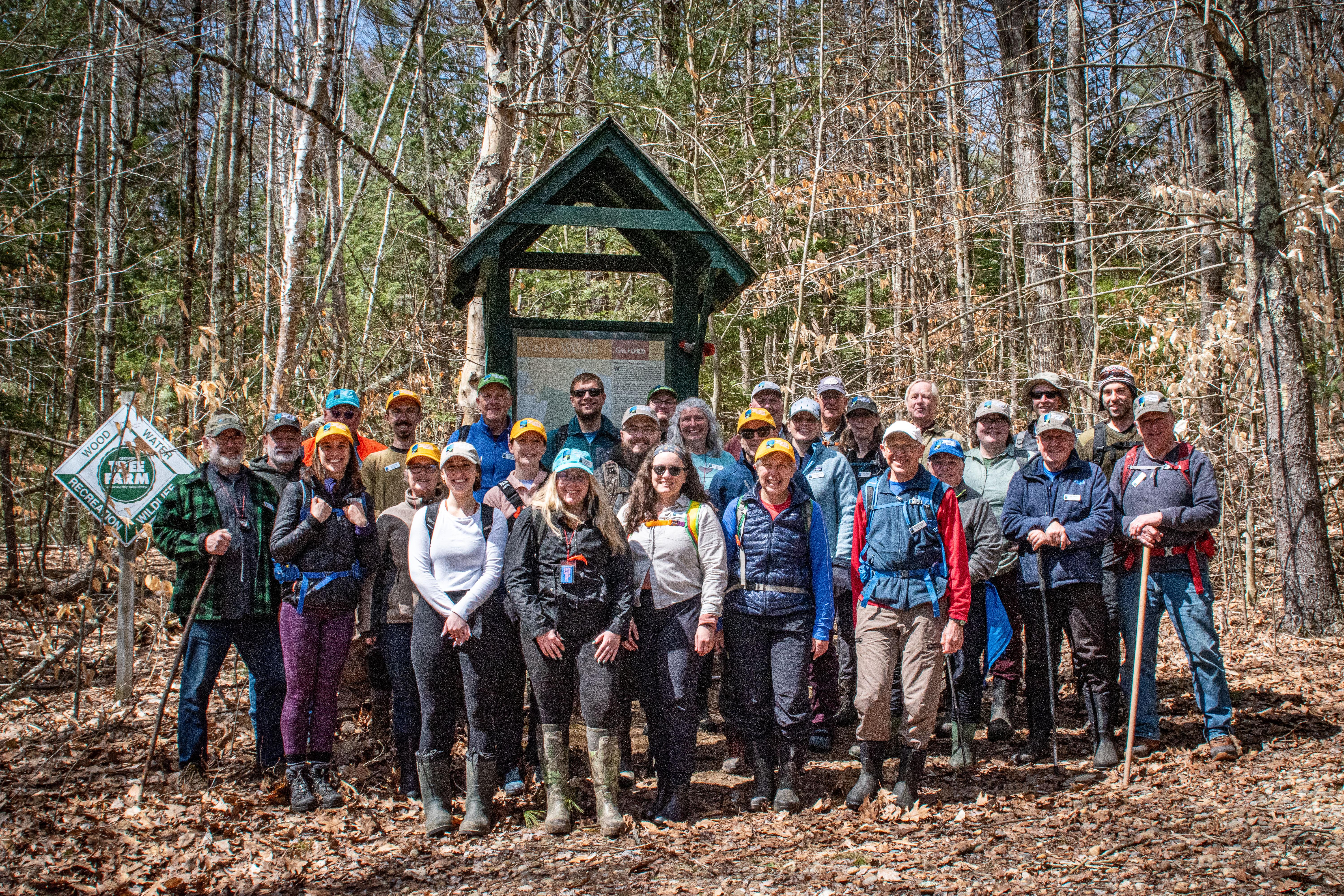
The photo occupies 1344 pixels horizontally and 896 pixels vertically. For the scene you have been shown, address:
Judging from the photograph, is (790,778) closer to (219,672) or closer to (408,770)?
(408,770)

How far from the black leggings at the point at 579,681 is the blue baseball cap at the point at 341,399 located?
197 cm

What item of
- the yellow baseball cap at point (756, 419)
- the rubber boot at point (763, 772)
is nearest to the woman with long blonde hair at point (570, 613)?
the rubber boot at point (763, 772)

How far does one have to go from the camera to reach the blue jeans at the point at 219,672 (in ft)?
16.5

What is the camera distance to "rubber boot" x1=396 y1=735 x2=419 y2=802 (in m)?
5.02

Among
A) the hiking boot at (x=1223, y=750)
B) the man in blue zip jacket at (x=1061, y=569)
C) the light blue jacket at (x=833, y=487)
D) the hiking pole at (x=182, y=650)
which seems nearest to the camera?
the hiking pole at (x=182, y=650)

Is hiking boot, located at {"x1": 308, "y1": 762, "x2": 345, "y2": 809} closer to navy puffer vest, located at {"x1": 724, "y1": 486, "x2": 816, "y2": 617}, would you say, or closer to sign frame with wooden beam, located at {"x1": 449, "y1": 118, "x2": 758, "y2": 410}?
→ navy puffer vest, located at {"x1": 724, "y1": 486, "x2": 816, "y2": 617}

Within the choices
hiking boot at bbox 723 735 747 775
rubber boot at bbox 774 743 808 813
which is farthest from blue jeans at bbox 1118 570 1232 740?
hiking boot at bbox 723 735 747 775

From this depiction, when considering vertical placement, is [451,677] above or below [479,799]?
above

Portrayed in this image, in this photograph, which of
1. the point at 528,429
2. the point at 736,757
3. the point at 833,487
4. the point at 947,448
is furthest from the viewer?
the point at 833,487

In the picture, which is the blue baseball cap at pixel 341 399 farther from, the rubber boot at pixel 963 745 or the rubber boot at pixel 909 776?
the rubber boot at pixel 963 745

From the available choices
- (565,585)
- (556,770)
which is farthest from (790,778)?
(565,585)

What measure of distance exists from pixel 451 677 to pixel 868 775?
7.30 ft

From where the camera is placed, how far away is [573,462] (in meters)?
4.70

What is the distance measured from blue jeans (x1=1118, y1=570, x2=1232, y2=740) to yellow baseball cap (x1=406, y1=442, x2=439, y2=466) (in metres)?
4.05
